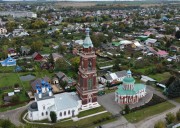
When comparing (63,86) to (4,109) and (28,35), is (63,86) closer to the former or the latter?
(4,109)

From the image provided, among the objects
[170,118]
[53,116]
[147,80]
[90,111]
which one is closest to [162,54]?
[147,80]

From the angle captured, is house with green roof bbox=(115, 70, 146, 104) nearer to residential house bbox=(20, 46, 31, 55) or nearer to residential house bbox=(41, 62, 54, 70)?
residential house bbox=(41, 62, 54, 70)

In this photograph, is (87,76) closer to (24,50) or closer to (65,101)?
(65,101)

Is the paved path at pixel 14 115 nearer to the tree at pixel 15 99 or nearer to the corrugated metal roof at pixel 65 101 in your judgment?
the tree at pixel 15 99

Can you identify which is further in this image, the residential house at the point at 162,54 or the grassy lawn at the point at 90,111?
the residential house at the point at 162,54

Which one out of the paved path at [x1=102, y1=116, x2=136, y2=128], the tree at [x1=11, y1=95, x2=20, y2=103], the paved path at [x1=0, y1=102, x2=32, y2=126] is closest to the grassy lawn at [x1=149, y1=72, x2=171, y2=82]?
the paved path at [x1=102, y1=116, x2=136, y2=128]

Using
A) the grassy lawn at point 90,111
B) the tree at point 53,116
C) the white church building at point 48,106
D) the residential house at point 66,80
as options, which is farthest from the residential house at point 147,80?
the tree at point 53,116
